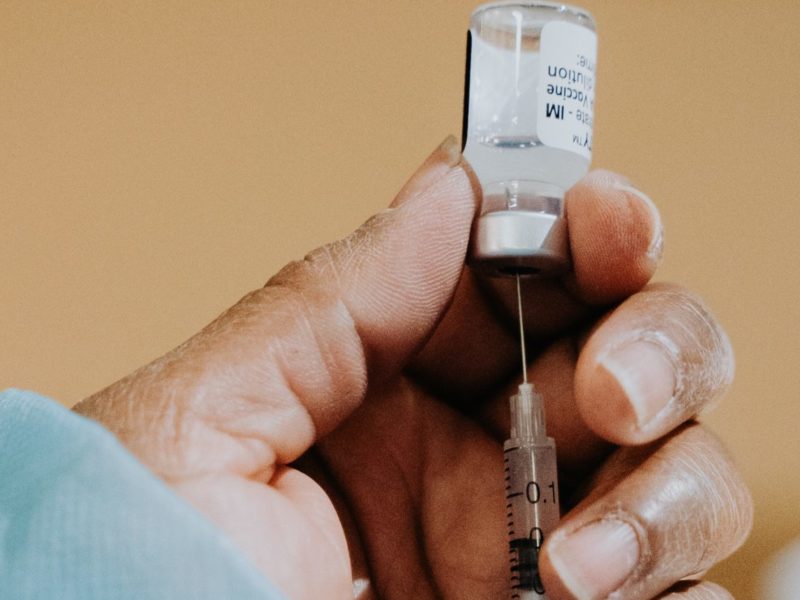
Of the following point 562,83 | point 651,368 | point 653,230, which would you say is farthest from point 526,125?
point 651,368

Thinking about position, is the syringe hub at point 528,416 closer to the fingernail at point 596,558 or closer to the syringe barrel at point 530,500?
the syringe barrel at point 530,500

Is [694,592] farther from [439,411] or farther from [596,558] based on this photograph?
[439,411]

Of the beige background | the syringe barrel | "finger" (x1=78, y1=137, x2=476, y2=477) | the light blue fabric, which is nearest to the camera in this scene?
the light blue fabric

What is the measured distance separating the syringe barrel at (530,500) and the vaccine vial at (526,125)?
18 centimetres

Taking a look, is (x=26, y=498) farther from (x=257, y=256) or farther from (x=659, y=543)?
(x=257, y=256)

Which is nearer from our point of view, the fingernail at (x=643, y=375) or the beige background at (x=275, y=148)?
the fingernail at (x=643, y=375)

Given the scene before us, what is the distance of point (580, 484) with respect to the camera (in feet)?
2.83

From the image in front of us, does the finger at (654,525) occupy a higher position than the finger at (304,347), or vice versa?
the finger at (304,347)

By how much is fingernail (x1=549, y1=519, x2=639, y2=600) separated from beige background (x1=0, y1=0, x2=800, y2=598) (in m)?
0.71

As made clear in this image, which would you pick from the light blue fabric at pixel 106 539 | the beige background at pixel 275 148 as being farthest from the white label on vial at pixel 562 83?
the beige background at pixel 275 148

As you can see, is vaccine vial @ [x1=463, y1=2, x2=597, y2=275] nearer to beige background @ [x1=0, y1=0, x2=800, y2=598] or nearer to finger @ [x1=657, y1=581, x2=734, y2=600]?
finger @ [x1=657, y1=581, x2=734, y2=600]

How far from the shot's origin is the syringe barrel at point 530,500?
743 millimetres

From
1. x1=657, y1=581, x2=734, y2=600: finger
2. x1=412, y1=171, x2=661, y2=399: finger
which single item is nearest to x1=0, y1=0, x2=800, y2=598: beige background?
x1=412, y1=171, x2=661, y2=399: finger

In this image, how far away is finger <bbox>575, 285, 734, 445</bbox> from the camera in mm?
667
